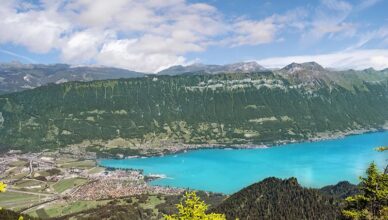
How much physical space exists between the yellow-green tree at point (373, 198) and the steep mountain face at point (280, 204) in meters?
85.7

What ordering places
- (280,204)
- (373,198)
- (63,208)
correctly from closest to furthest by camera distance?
(373,198), (280,204), (63,208)

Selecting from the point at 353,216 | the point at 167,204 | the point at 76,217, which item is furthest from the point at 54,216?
the point at 353,216

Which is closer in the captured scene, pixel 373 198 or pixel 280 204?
pixel 373 198

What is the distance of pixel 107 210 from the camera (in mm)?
165500

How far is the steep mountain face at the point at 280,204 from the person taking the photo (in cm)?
12344

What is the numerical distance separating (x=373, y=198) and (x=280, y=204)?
9877 centimetres

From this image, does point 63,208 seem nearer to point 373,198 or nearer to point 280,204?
point 280,204

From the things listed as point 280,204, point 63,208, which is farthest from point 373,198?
Answer: point 63,208

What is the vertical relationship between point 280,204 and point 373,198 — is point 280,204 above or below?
below

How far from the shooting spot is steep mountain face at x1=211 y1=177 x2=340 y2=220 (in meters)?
123

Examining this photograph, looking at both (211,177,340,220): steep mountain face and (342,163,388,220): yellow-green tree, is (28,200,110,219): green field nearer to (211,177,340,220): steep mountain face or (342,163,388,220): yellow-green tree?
(211,177,340,220): steep mountain face

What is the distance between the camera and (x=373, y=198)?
34969mm

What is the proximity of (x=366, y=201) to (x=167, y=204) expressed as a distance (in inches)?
6159

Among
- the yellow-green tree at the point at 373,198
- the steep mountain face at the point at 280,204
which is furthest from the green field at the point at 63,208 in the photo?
the yellow-green tree at the point at 373,198
